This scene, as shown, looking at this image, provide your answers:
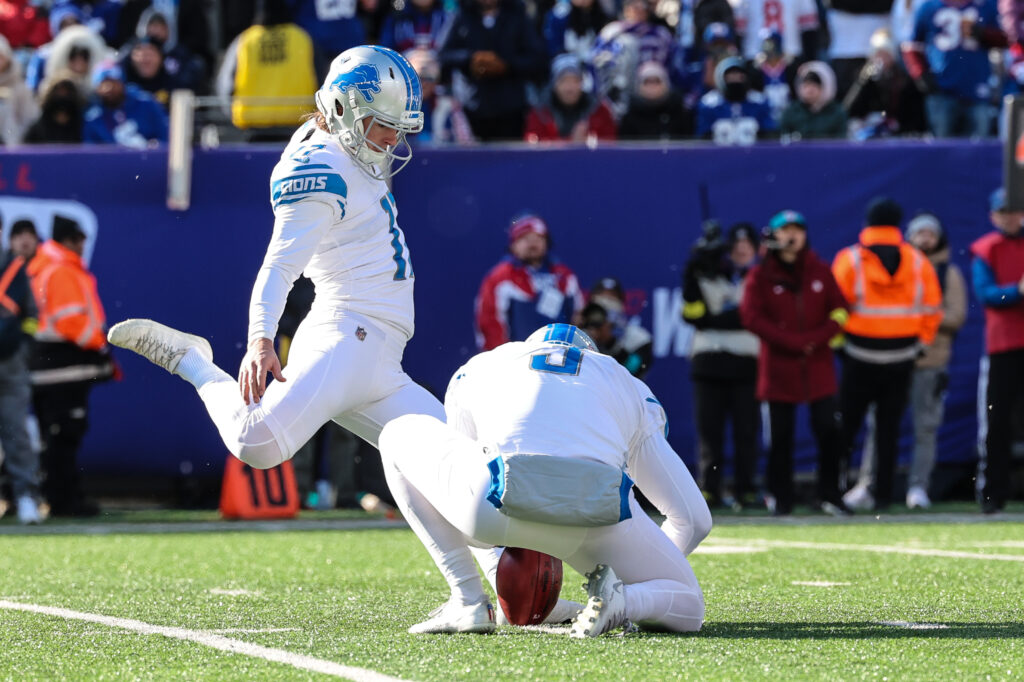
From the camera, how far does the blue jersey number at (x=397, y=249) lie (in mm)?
5301

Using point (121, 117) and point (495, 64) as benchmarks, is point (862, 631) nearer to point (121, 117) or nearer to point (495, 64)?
point (495, 64)

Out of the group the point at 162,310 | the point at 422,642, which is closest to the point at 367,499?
the point at 162,310

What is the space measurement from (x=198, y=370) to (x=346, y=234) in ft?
2.20

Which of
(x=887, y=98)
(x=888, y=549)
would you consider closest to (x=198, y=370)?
(x=888, y=549)

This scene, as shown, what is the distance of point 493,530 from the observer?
447 centimetres

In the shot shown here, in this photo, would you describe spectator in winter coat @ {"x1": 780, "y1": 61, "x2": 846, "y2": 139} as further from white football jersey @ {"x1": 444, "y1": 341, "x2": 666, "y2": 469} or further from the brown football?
the brown football

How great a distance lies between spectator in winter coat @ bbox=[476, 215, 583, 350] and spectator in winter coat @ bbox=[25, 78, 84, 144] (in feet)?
11.2

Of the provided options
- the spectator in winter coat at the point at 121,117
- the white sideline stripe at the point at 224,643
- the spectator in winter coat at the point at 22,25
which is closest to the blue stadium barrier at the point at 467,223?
the spectator in winter coat at the point at 121,117

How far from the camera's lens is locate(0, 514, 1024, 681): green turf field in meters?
4.05

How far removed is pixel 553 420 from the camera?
4.45m

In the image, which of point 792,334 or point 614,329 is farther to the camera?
point 614,329

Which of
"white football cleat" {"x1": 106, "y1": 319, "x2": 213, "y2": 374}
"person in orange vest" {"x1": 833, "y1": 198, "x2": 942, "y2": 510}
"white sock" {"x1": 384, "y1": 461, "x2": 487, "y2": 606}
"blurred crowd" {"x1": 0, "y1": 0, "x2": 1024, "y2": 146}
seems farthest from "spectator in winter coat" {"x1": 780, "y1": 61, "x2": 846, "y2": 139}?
"white sock" {"x1": 384, "y1": 461, "x2": 487, "y2": 606}

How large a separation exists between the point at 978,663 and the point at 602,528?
1040 millimetres

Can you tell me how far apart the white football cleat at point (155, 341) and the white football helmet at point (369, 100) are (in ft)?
2.76
